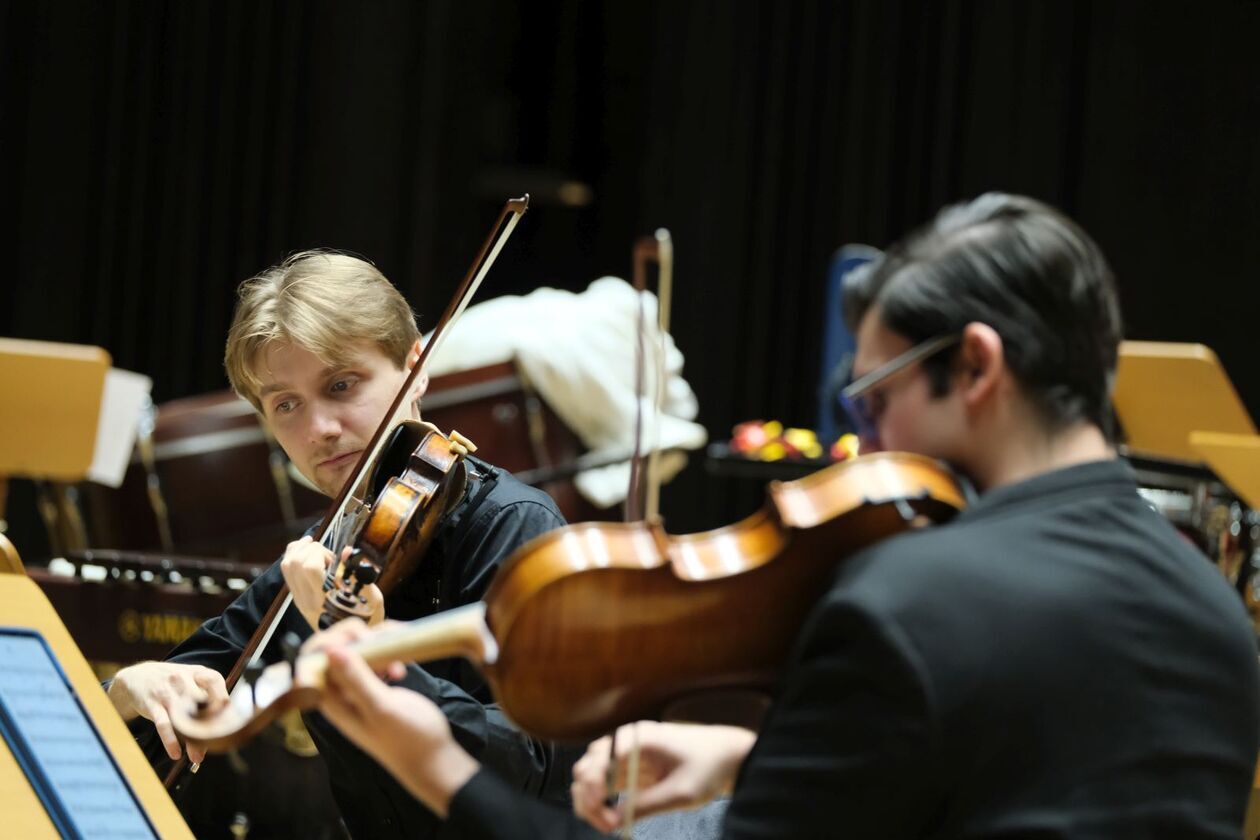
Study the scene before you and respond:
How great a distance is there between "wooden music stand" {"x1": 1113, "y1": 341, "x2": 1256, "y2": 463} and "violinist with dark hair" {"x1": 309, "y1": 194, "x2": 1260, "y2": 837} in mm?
3070

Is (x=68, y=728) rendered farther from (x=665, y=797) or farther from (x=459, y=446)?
(x=459, y=446)

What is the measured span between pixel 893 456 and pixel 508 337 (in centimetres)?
375

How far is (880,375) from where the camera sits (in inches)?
51.1

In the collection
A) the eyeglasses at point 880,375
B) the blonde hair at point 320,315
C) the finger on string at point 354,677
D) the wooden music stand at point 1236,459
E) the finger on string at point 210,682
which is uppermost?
the eyeglasses at point 880,375

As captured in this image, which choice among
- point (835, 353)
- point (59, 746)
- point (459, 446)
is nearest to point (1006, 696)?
point (59, 746)

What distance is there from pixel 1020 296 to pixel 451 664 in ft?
3.17

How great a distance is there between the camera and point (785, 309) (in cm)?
645

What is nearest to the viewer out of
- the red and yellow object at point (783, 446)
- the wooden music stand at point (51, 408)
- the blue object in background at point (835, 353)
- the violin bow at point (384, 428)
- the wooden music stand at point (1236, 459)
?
the violin bow at point (384, 428)

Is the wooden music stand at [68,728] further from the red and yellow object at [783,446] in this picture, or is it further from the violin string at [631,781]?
the red and yellow object at [783,446]

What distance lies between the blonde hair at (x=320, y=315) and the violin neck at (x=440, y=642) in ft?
2.89

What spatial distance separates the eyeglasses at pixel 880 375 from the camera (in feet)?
4.18

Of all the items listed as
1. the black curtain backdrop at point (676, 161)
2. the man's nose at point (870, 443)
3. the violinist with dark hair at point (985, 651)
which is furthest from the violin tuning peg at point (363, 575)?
the black curtain backdrop at point (676, 161)

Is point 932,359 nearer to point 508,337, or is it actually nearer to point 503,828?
point 503,828

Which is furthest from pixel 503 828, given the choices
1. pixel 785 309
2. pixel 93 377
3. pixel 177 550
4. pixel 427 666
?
pixel 785 309
